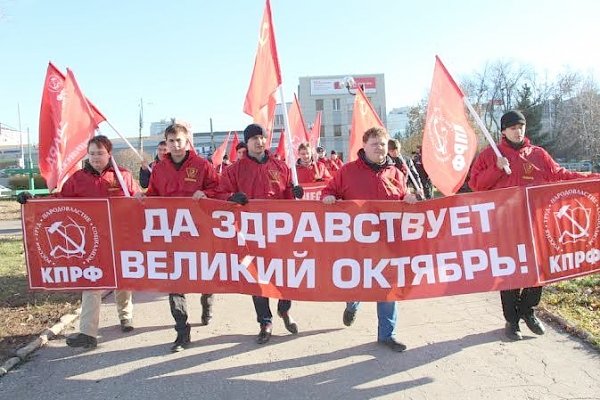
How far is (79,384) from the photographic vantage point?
4457 mm

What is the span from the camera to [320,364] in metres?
4.72

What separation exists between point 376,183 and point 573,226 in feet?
5.98

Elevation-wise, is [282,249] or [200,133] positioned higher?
[200,133]

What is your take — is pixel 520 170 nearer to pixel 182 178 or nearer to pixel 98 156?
pixel 182 178

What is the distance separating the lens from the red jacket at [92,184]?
5.32 meters

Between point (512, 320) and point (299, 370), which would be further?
point (512, 320)

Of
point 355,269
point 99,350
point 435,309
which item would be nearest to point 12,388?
point 99,350

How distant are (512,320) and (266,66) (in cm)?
364

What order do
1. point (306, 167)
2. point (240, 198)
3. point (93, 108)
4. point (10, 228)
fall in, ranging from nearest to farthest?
point (240, 198) → point (93, 108) → point (306, 167) → point (10, 228)

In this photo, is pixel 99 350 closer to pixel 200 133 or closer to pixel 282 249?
pixel 282 249

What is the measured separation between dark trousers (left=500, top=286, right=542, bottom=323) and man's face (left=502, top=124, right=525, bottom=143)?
1414 millimetres

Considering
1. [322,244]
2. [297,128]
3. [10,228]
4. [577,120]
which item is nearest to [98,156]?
[322,244]

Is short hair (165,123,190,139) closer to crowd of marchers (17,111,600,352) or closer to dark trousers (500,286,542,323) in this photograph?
crowd of marchers (17,111,600,352)

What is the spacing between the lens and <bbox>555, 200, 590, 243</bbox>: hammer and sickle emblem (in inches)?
194
